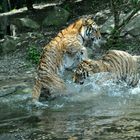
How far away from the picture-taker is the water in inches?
187

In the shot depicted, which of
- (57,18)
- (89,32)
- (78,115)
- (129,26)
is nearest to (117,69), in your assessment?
(89,32)

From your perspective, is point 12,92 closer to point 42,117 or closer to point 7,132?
point 42,117

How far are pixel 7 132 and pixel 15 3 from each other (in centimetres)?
1265

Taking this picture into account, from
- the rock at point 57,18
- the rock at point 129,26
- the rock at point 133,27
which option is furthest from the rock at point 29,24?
the rock at point 133,27

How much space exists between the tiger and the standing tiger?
0.13 meters

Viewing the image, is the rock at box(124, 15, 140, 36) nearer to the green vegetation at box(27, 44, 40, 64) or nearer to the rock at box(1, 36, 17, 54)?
the green vegetation at box(27, 44, 40, 64)

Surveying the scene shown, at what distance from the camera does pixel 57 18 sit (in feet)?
43.4

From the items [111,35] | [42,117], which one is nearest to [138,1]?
[111,35]

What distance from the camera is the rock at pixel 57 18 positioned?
43.2ft

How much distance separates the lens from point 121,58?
23.9 ft

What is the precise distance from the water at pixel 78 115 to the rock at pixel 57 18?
590cm

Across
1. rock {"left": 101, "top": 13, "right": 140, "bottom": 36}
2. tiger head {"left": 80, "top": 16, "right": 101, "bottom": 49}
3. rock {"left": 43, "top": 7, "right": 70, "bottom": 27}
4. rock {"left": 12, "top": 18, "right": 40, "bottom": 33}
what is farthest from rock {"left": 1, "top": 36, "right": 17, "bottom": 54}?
tiger head {"left": 80, "top": 16, "right": 101, "bottom": 49}

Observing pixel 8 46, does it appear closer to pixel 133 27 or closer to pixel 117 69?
pixel 133 27

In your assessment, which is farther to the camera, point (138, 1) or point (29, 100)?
point (138, 1)
